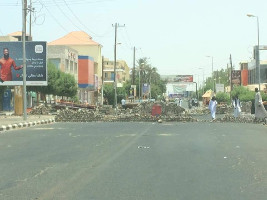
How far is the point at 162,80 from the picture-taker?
15662 centimetres

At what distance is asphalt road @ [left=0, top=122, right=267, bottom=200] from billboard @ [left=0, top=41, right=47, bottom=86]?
24.7 metres

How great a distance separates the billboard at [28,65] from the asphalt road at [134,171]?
81.0ft

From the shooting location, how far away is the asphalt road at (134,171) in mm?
7656

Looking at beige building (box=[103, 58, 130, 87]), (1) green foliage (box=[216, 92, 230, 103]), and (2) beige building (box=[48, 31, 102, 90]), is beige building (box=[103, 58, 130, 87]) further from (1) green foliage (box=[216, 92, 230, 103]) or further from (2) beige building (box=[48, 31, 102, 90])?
(1) green foliage (box=[216, 92, 230, 103])

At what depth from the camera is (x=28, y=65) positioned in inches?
1574

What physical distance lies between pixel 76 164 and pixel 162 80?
14611 cm

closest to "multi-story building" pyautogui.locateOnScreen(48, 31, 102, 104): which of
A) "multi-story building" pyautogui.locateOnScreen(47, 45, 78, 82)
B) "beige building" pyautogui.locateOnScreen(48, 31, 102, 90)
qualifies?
"beige building" pyautogui.locateOnScreen(48, 31, 102, 90)

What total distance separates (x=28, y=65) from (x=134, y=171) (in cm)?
3140

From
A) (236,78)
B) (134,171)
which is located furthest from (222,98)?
(134,171)

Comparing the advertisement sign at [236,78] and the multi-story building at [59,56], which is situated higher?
the multi-story building at [59,56]

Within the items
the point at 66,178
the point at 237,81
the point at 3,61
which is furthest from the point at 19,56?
the point at 237,81

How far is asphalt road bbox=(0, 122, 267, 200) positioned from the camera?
7.66 metres

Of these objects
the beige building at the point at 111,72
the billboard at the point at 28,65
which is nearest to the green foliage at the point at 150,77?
the beige building at the point at 111,72

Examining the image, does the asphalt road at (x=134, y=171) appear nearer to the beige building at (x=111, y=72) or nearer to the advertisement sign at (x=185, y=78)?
the beige building at (x=111, y=72)
